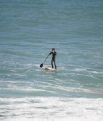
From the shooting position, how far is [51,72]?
74.5 ft

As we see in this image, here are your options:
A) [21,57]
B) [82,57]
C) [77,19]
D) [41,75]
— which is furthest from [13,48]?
[77,19]

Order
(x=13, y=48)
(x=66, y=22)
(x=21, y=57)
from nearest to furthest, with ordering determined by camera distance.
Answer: (x=21, y=57), (x=13, y=48), (x=66, y=22)

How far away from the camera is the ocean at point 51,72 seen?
614 inches

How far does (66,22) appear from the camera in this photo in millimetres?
44906

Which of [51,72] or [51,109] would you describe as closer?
[51,109]

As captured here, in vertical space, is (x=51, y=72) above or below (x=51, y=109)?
above

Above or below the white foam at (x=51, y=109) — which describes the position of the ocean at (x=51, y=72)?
above

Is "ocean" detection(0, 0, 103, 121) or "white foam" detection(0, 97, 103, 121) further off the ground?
"ocean" detection(0, 0, 103, 121)

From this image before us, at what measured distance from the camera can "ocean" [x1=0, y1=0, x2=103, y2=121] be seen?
1560 centimetres

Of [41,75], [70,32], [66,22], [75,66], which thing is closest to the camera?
[41,75]

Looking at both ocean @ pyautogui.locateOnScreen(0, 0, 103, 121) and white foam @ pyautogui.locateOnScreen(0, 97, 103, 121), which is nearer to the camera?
white foam @ pyautogui.locateOnScreen(0, 97, 103, 121)

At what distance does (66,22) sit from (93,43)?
13.6 meters

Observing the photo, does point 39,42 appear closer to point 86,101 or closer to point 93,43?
point 93,43

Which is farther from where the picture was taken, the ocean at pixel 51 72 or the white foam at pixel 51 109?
the ocean at pixel 51 72
